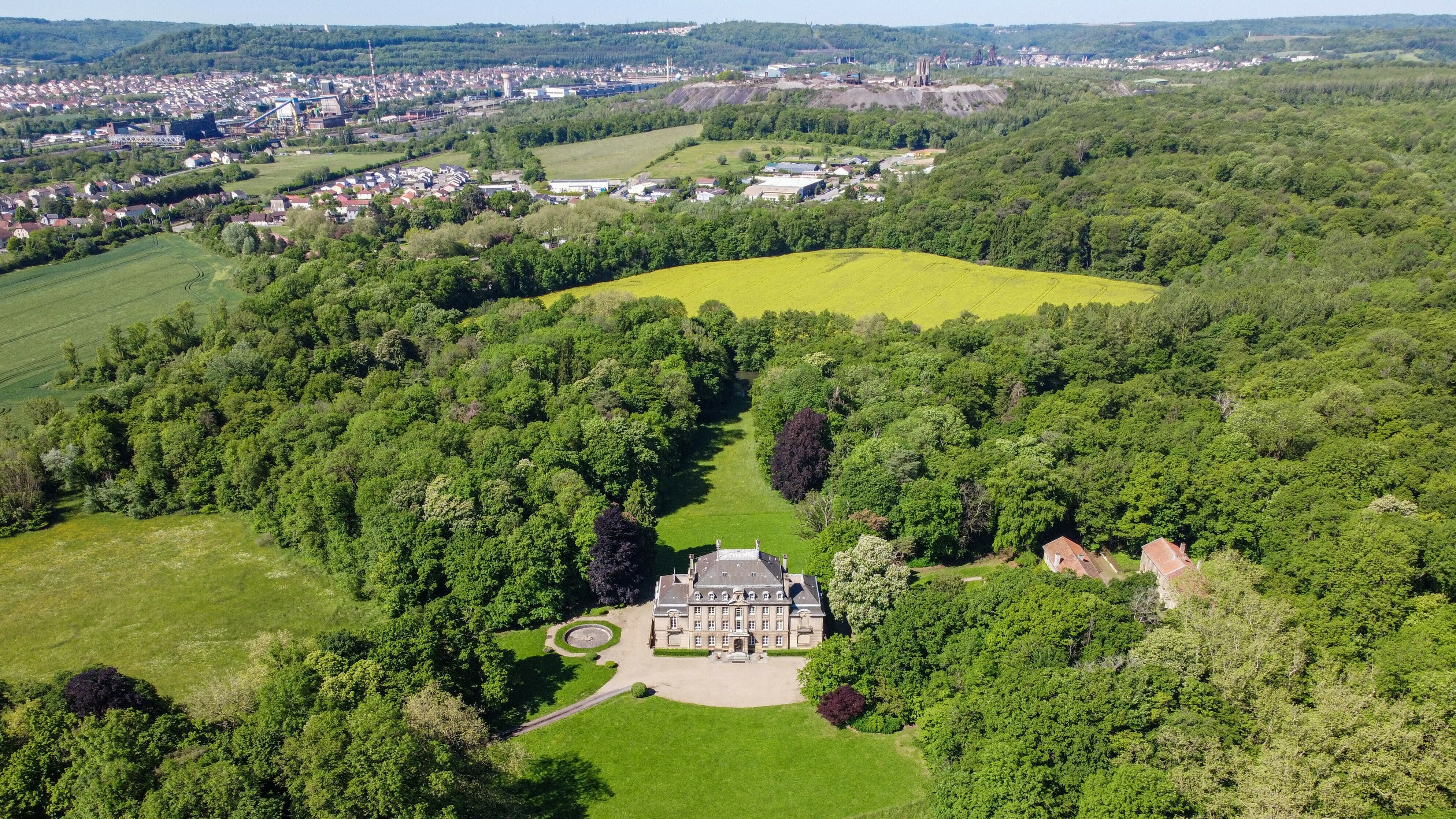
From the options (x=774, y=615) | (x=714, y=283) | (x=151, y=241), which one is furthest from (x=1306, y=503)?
(x=151, y=241)

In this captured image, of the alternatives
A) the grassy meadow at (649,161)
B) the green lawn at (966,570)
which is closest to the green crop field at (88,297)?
the grassy meadow at (649,161)

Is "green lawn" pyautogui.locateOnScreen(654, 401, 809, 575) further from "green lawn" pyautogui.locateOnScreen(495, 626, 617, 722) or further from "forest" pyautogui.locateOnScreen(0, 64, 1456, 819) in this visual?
"green lawn" pyautogui.locateOnScreen(495, 626, 617, 722)

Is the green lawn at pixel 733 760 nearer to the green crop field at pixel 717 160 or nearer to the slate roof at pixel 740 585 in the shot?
the slate roof at pixel 740 585

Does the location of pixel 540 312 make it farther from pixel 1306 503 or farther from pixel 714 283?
pixel 1306 503

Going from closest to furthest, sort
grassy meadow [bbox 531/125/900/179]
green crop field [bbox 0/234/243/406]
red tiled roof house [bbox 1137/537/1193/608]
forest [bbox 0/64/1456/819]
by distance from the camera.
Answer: forest [bbox 0/64/1456/819], red tiled roof house [bbox 1137/537/1193/608], green crop field [bbox 0/234/243/406], grassy meadow [bbox 531/125/900/179]

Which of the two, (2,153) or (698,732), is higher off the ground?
(2,153)

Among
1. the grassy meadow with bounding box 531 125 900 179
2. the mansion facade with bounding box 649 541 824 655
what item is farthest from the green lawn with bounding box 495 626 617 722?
the grassy meadow with bounding box 531 125 900 179

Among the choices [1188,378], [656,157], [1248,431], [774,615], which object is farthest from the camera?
[656,157]
